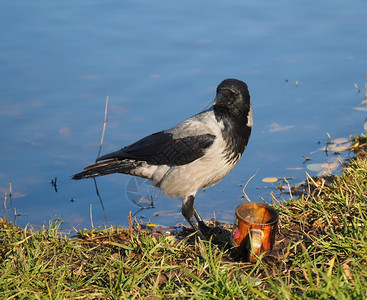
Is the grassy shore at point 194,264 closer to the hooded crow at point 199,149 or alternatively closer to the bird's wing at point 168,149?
the hooded crow at point 199,149

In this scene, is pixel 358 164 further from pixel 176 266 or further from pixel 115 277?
pixel 115 277

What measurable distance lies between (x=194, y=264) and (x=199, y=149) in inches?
46.2

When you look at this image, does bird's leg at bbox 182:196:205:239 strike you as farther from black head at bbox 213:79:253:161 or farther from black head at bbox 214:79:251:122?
black head at bbox 214:79:251:122

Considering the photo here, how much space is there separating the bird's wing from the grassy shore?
75 centimetres

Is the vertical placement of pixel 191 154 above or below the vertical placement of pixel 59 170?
above

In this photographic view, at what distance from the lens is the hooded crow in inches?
192

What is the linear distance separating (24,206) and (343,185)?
3162mm

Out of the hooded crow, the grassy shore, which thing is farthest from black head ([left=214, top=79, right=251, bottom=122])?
the grassy shore

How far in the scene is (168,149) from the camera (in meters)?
5.05

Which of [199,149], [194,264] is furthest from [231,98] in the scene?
[194,264]

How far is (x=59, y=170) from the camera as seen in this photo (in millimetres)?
6629

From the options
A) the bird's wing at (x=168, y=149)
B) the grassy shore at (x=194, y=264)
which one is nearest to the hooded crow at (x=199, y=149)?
the bird's wing at (x=168, y=149)

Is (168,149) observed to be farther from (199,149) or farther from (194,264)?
(194,264)

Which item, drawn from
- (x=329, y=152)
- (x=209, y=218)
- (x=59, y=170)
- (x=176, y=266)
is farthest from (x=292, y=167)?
(x=176, y=266)
